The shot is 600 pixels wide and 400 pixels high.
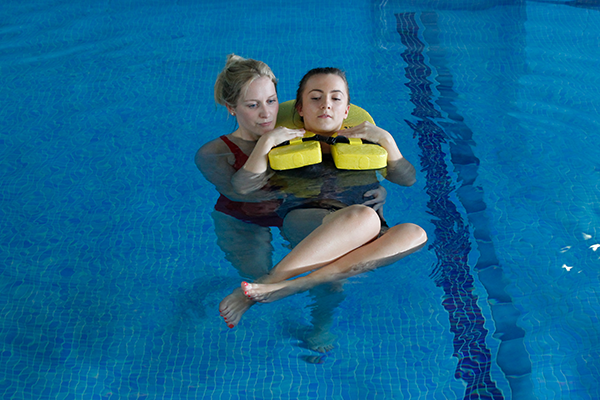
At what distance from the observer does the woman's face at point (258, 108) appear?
3287mm

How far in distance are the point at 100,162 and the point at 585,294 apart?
3.49 metres

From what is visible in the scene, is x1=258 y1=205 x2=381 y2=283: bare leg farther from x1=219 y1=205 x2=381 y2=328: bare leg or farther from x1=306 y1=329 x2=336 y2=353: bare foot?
x1=306 y1=329 x2=336 y2=353: bare foot

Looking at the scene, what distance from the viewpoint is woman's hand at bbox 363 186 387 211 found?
10.4ft

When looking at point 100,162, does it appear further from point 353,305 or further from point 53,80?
point 353,305

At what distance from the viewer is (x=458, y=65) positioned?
19.5ft

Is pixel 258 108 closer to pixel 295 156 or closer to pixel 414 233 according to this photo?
pixel 295 156

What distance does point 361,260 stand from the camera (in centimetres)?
279

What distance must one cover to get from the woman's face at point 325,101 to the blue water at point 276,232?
0.72 m

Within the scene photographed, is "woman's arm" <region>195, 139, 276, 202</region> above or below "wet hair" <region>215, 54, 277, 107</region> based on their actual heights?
below

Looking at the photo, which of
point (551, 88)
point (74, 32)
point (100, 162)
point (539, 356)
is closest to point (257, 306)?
point (539, 356)

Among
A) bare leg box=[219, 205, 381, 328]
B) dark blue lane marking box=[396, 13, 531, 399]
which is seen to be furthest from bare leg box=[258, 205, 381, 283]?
dark blue lane marking box=[396, 13, 531, 399]

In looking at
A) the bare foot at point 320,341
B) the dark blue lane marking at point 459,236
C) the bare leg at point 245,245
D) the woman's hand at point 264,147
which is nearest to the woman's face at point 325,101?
the woman's hand at point 264,147

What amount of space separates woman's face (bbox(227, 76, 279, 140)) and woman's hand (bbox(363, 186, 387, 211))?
70cm

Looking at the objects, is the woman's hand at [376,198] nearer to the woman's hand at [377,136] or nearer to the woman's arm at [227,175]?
the woman's hand at [377,136]
